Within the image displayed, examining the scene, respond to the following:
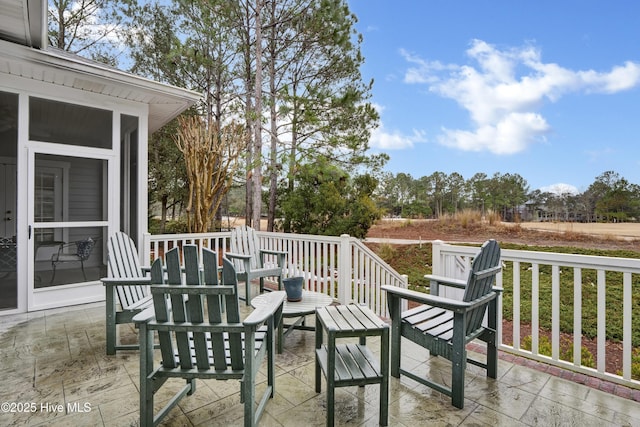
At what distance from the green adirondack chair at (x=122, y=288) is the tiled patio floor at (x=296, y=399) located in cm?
28

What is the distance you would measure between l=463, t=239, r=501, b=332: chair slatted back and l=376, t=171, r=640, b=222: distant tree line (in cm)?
778

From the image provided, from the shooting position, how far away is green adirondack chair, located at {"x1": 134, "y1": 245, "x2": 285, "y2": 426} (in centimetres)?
160

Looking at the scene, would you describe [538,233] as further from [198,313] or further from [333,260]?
[198,313]

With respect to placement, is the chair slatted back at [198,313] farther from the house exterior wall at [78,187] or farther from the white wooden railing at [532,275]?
the house exterior wall at [78,187]

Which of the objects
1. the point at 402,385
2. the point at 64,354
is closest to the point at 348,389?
the point at 402,385

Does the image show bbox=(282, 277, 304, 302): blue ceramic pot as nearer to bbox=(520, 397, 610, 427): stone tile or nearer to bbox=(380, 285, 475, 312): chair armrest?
bbox=(380, 285, 475, 312): chair armrest

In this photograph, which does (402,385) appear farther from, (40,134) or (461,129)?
(461,129)

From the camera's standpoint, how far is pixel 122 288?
9.49 ft

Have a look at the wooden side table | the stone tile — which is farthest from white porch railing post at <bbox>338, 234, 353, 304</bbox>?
the stone tile

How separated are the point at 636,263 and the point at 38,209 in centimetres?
590

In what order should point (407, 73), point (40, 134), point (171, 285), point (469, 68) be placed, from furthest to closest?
point (407, 73) < point (469, 68) < point (40, 134) < point (171, 285)

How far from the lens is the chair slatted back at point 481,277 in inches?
79.7

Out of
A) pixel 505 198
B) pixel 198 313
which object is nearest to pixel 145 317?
pixel 198 313

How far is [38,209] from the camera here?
382cm
